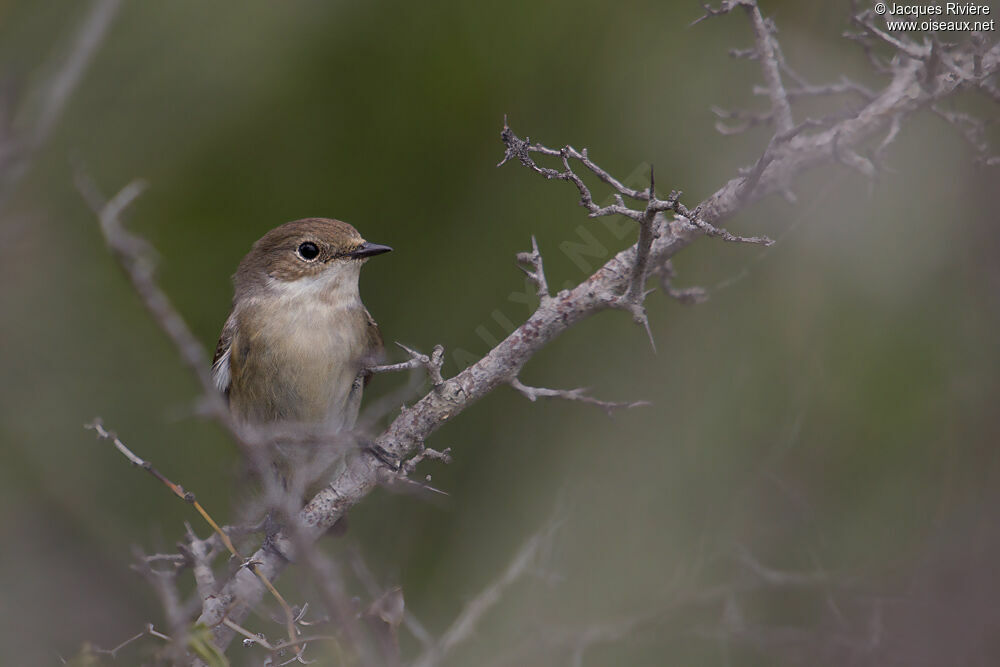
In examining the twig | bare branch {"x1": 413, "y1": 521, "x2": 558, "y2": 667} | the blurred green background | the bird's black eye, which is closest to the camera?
the twig

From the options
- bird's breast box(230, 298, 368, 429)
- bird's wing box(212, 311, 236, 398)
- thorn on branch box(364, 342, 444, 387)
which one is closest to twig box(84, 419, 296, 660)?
thorn on branch box(364, 342, 444, 387)

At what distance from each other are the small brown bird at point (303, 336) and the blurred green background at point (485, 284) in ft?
3.27

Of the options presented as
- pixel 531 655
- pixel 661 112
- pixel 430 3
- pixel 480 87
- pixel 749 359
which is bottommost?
pixel 749 359

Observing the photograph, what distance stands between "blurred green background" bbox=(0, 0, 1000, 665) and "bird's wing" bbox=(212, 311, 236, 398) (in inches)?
46.2

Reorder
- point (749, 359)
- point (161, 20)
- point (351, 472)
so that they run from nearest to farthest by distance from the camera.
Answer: point (351, 472) < point (749, 359) < point (161, 20)

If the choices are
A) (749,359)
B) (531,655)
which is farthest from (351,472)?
(749,359)

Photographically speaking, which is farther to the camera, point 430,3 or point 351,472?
point 430,3

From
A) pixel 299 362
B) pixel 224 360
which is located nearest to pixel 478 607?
pixel 299 362

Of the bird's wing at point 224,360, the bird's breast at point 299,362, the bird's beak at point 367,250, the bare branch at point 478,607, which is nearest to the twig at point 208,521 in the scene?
the bare branch at point 478,607

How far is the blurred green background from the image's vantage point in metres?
5.90

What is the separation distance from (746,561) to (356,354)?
7.30 ft

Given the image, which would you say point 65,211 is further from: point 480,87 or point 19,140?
point 19,140

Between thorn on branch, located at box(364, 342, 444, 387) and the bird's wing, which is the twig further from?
the bird's wing

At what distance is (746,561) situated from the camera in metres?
4.07
